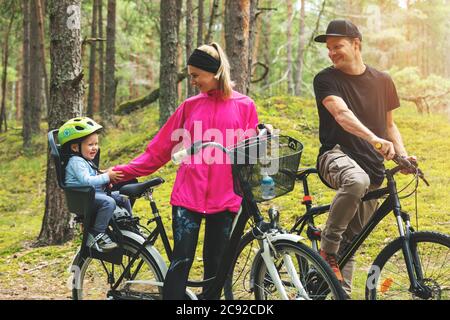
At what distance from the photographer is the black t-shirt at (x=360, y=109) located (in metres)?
4.46

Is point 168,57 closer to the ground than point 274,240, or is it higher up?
higher up

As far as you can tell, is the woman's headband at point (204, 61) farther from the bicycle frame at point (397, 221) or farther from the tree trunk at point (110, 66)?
the tree trunk at point (110, 66)

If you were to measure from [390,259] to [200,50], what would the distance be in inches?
79.2

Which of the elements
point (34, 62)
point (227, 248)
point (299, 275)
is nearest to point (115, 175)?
point (227, 248)

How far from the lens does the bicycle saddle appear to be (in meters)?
4.30

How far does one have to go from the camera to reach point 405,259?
3.90 meters

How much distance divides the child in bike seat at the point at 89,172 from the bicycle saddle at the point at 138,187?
11 centimetres

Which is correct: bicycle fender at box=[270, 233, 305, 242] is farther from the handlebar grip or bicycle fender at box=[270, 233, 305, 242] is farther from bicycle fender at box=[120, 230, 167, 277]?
bicycle fender at box=[120, 230, 167, 277]

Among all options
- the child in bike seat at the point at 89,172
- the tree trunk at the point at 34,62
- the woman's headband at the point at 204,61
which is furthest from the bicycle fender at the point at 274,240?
the tree trunk at the point at 34,62

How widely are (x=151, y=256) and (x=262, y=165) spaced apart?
115 cm

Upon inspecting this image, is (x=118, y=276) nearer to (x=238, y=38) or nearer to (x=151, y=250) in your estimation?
(x=151, y=250)

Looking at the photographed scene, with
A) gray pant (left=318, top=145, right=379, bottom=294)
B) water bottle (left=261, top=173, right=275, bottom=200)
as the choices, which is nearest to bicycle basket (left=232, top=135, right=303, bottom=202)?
water bottle (left=261, top=173, right=275, bottom=200)

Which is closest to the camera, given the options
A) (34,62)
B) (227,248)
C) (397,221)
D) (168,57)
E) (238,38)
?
(397,221)
